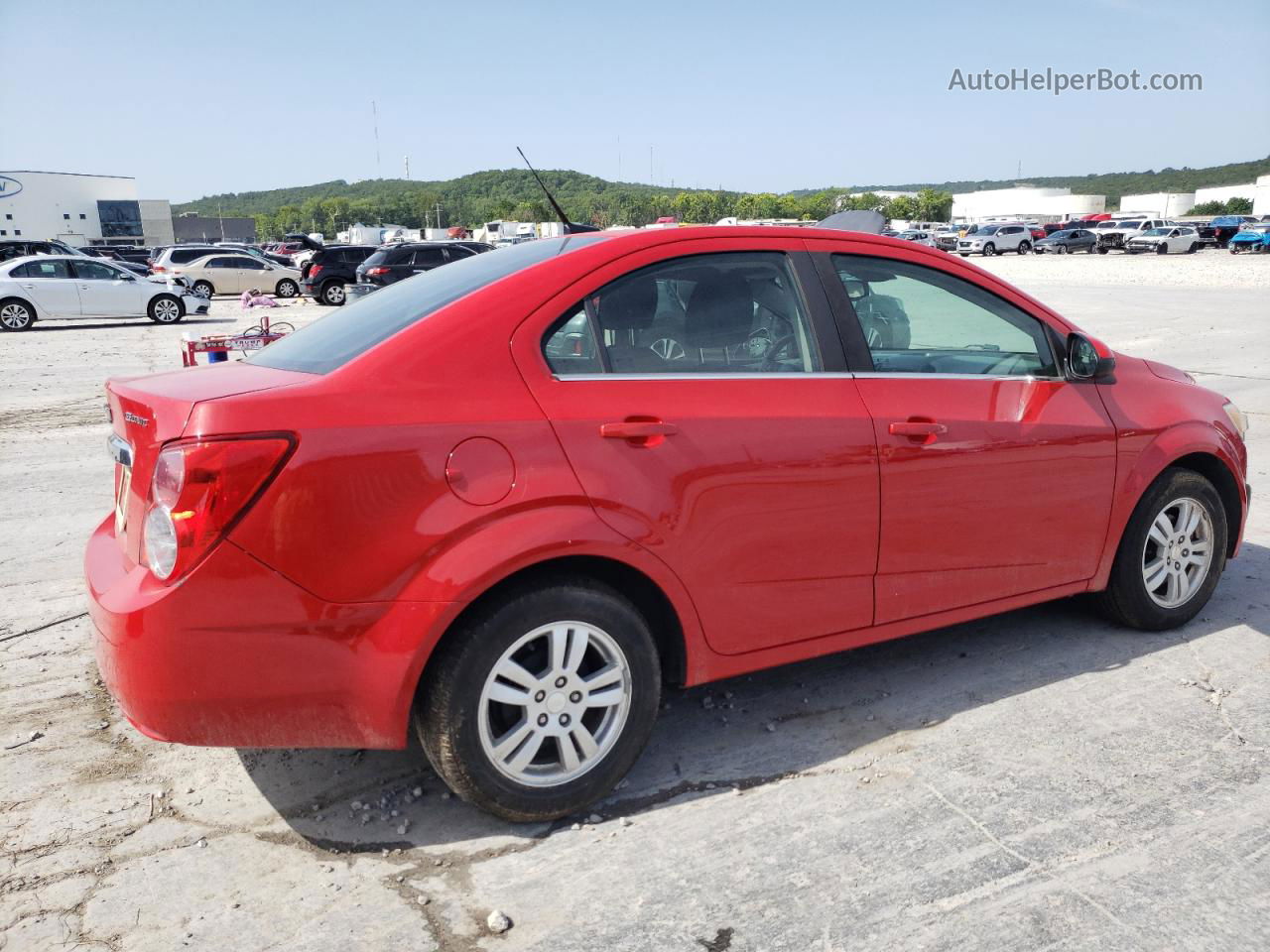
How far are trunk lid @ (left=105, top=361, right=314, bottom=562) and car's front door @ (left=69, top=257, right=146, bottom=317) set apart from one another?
21365mm

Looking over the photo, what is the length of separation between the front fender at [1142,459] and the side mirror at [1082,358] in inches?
11.5

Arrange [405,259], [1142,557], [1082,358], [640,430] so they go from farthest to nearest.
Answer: [405,259], [1142,557], [1082,358], [640,430]

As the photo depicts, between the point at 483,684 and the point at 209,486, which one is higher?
the point at 209,486

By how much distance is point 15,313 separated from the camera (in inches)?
824

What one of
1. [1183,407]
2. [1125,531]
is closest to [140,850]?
[1125,531]

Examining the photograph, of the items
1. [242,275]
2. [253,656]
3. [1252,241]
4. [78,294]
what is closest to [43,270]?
[78,294]

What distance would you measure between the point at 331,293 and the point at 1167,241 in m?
43.3

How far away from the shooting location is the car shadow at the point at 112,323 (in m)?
22.0

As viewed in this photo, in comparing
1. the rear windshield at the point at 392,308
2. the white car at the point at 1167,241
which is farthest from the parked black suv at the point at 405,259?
the white car at the point at 1167,241

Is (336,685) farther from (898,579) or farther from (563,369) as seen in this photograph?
(898,579)

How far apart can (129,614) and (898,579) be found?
2.44m

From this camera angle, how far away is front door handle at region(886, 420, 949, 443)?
11.3 ft

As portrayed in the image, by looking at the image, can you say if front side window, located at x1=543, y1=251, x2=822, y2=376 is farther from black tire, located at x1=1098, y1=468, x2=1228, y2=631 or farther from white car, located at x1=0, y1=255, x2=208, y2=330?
white car, located at x1=0, y1=255, x2=208, y2=330

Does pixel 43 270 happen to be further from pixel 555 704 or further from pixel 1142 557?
pixel 1142 557
